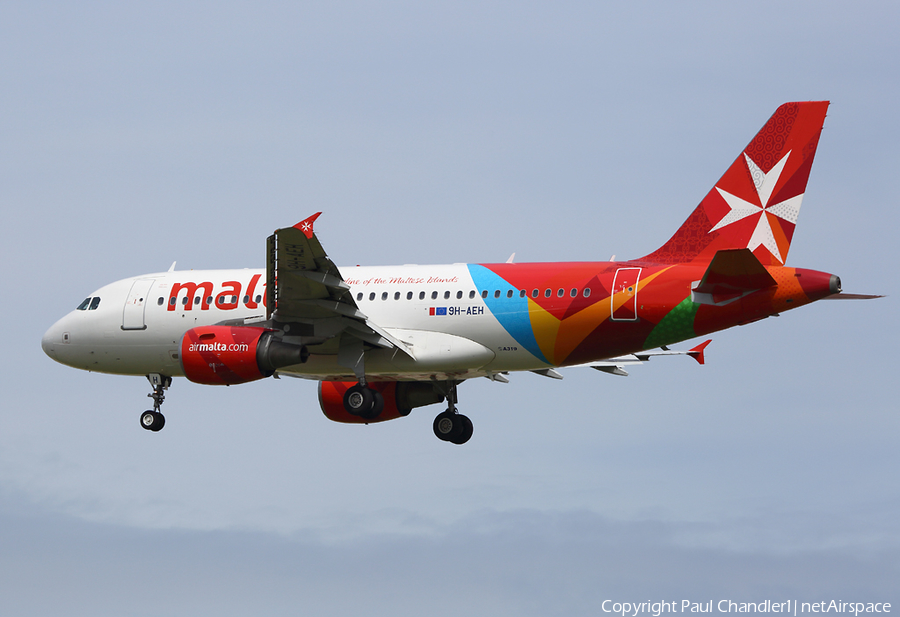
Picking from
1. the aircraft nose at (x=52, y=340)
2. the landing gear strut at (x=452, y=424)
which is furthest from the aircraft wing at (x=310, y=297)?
the aircraft nose at (x=52, y=340)

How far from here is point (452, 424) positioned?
34156mm

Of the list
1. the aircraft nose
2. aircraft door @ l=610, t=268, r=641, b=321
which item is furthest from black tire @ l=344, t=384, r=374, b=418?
the aircraft nose

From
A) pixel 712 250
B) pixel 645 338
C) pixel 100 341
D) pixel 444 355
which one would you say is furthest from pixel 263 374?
pixel 712 250

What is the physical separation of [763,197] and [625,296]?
4.20 meters

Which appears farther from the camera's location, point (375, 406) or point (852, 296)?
point (375, 406)

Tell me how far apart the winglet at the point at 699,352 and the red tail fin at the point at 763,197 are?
3.45 meters

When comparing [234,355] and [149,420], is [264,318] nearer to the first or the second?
[234,355]

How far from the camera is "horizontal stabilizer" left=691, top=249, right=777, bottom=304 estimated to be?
26.3m

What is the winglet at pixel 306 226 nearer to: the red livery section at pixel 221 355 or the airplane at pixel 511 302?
the airplane at pixel 511 302

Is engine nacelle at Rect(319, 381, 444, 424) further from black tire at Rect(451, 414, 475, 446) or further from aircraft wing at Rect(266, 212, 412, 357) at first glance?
aircraft wing at Rect(266, 212, 412, 357)

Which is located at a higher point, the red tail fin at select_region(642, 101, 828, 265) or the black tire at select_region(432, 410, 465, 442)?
the red tail fin at select_region(642, 101, 828, 265)

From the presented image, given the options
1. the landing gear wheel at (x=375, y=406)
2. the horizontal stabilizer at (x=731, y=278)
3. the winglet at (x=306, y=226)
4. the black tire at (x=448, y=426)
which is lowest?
the landing gear wheel at (x=375, y=406)

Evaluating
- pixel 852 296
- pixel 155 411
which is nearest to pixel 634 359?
pixel 852 296

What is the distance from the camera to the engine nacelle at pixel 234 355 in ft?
95.6
